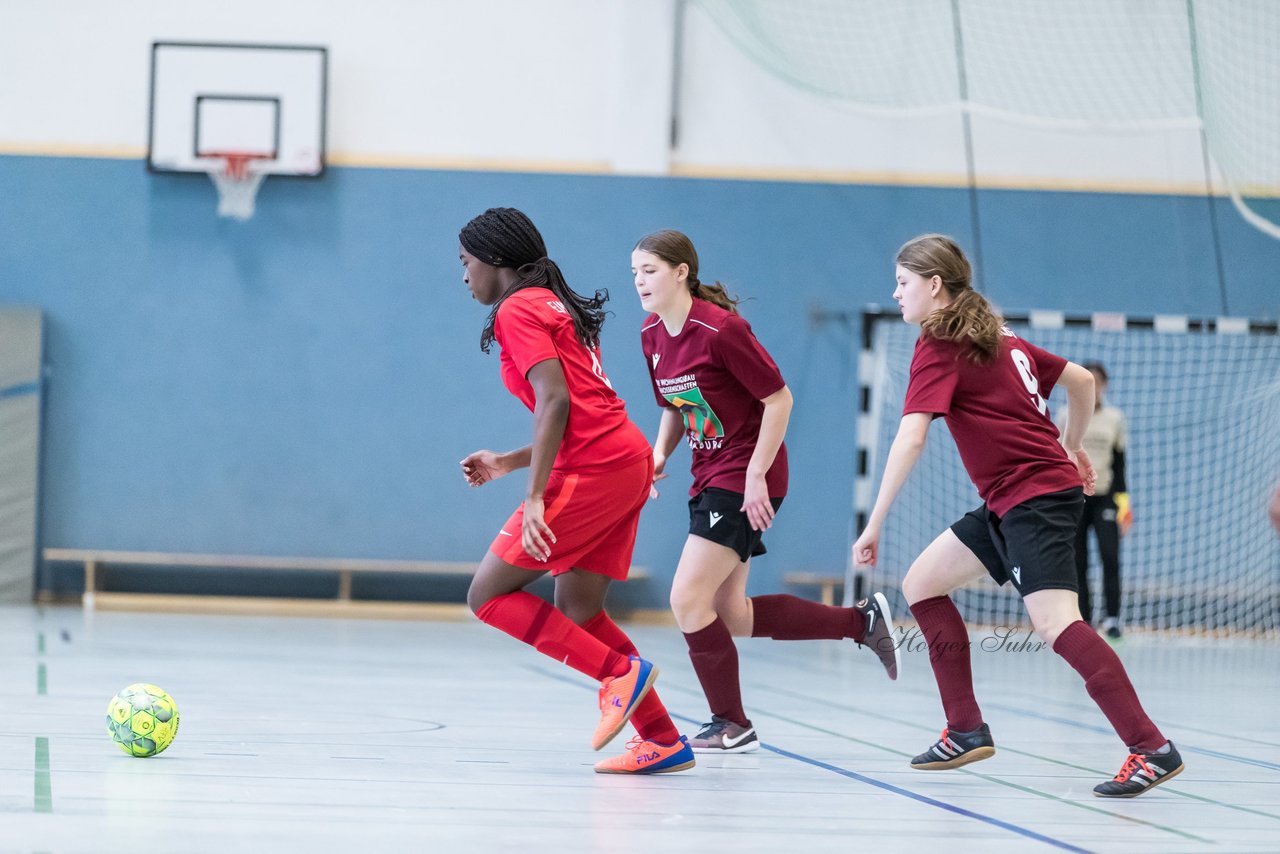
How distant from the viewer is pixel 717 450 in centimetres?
407

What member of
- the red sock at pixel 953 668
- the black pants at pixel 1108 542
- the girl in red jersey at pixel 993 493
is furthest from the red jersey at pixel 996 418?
the black pants at pixel 1108 542

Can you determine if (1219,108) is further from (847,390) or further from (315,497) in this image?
(315,497)

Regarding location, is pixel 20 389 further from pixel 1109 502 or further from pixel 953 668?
pixel 953 668

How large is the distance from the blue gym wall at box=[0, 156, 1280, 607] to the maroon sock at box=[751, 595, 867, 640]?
5.83m

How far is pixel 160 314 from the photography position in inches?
395

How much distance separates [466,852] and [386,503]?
7.80 m

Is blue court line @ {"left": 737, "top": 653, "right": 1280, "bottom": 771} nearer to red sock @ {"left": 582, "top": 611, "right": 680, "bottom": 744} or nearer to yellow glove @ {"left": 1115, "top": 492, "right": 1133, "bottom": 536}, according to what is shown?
red sock @ {"left": 582, "top": 611, "right": 680, "bottom": 744}

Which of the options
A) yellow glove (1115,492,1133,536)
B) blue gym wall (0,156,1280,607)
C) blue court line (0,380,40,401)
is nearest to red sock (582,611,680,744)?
yellow glove (1115,492,1133,536)

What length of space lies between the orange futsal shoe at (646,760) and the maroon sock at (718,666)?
1.26 ft

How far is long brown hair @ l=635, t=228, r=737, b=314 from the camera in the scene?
12.8 ft

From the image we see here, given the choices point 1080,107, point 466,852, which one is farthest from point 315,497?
point 466,852

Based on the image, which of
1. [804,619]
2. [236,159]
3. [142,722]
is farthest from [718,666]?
[236,159]

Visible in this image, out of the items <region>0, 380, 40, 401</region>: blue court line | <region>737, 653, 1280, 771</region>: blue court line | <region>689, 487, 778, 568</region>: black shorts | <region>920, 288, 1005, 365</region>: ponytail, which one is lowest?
<region>737, 653, 1280, 771</region>: blue court line

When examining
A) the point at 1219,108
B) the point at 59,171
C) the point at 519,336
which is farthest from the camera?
the point at 59,171
